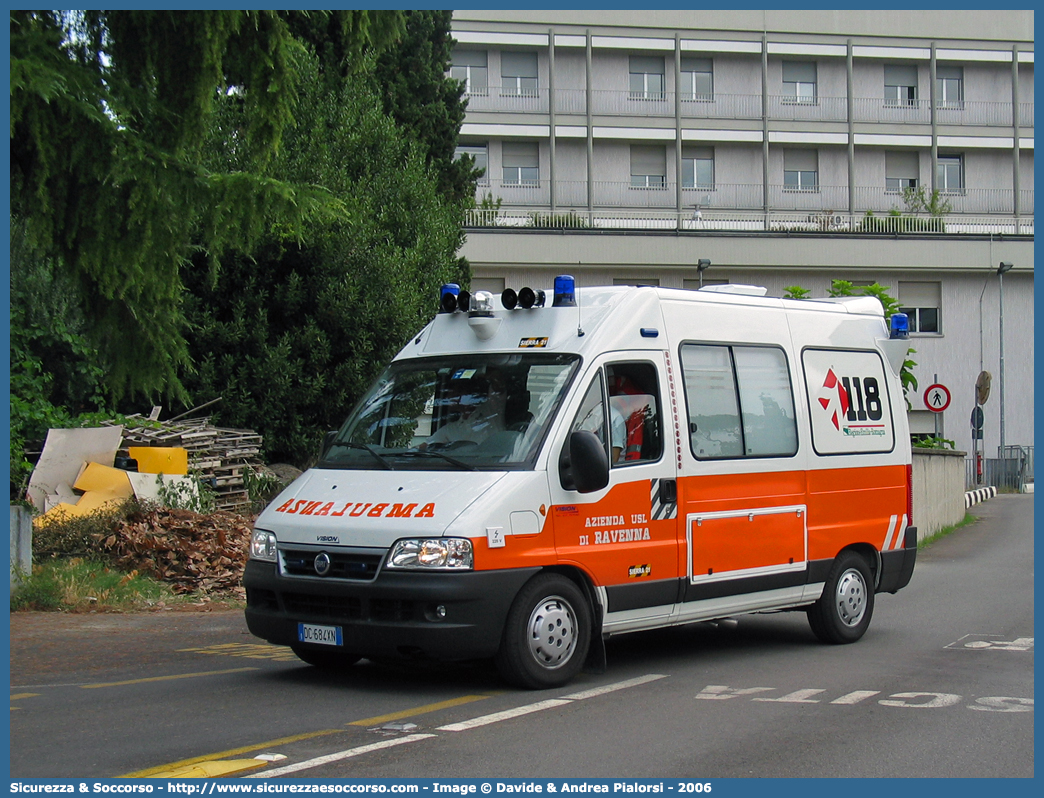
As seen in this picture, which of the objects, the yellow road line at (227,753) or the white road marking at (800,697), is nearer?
the yellow road line at (227,753)

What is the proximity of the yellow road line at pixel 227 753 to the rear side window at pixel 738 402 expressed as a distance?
363 cm

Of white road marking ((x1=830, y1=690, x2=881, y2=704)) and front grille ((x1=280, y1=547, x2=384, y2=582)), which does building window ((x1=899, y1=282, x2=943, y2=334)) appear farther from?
front grille ((x1=280, y1=547, x2=384, y2=582))

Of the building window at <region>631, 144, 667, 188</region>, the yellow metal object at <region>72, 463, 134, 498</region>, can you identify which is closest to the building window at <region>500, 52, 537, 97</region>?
the building window at <region>631, 144, 667, 188</region>

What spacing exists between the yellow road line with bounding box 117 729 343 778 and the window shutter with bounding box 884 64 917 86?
159 feet

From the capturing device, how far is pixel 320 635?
7883mm

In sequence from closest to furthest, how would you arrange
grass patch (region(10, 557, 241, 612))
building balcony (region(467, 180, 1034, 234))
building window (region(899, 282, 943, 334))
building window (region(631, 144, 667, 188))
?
1. grass patch (region(10, 557, 241, 612))
2. building balcony (region(467, 180, 1034, 234))
3. building window (region(899, 282, 943, 334))
4. building window (region(631, 144, 667, 188))

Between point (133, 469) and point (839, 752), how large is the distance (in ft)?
38.1

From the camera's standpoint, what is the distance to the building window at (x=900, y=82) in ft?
164

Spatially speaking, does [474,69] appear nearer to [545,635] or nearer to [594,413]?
[594,413]

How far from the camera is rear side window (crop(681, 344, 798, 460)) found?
9.21m

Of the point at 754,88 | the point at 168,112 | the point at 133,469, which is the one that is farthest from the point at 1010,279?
the point at 168,112

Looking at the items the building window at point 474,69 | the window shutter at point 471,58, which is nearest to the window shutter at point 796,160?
the building window at point 474,69

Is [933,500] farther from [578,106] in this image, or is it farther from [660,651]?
[578,106]

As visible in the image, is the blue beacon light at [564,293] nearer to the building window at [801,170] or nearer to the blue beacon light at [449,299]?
the blue beacon light at [449,299]
